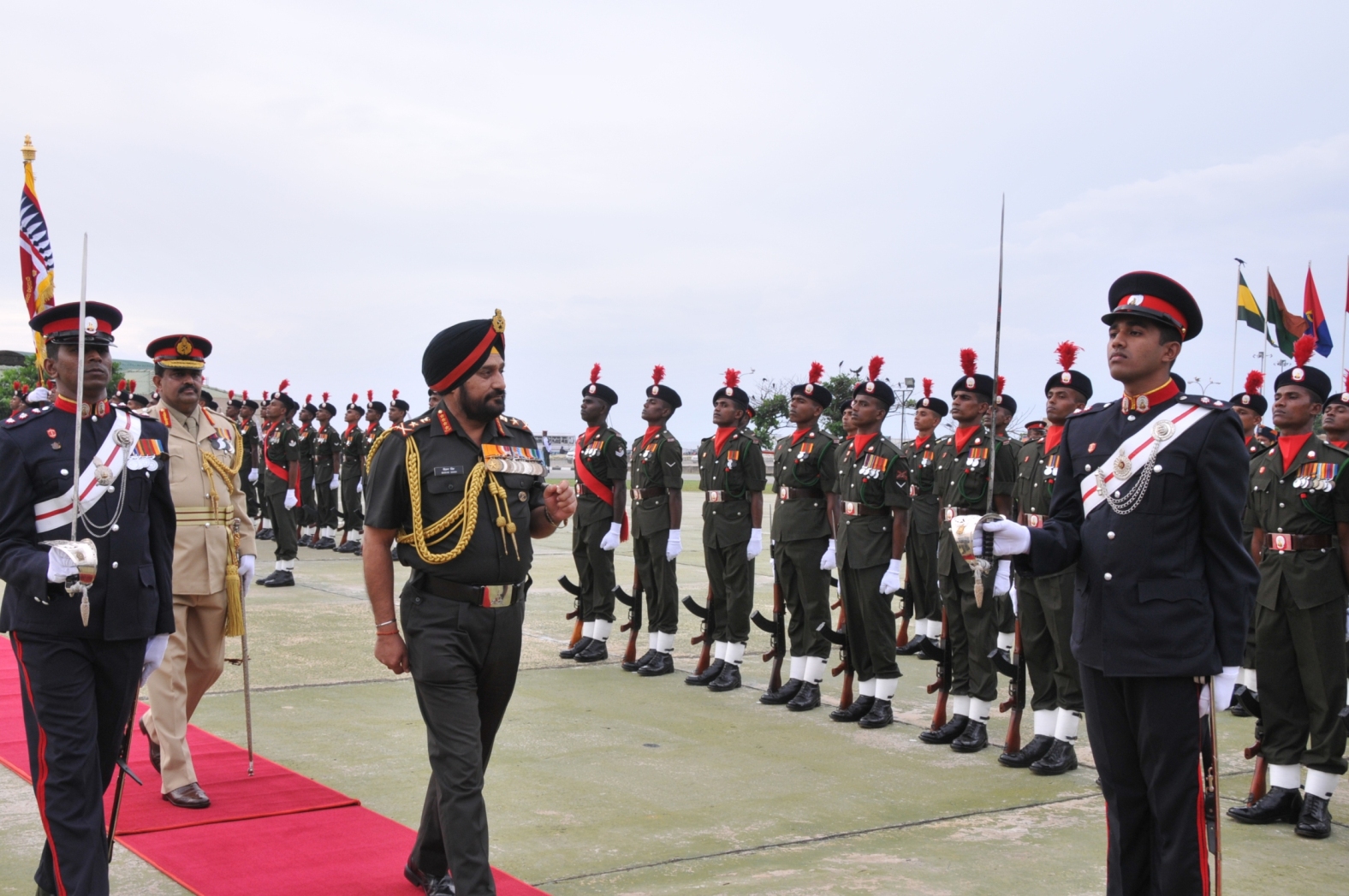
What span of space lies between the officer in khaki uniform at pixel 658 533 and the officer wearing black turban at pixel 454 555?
4705 mm

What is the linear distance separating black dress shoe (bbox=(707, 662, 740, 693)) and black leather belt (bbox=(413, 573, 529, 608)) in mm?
4484

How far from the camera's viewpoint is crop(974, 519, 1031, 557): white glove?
369cm

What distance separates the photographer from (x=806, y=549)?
812 cm

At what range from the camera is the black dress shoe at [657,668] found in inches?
357

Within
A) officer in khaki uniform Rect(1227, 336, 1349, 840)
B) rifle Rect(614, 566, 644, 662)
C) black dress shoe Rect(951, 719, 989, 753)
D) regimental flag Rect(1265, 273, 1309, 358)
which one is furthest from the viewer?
regimental flag Rect(1265, 273, 1309, 358)

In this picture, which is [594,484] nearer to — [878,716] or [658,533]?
[658,533]

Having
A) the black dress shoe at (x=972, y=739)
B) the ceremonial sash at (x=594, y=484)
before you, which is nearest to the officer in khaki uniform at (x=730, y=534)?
the ceremonial sash at (x=594, y=484)

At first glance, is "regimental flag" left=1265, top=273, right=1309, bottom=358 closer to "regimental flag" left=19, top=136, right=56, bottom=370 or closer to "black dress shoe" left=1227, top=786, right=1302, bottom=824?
"black dress shoe" left=1227, top=786, right=1302, bottom=824

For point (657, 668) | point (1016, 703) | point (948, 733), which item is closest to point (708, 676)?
point (657, 668)

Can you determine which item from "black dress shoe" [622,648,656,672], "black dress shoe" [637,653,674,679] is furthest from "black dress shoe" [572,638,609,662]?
"black dress shoe" [637,653,674,679]

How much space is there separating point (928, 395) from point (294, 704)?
4976 mm

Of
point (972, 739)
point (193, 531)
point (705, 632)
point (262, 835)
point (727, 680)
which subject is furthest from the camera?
point (705, 632)

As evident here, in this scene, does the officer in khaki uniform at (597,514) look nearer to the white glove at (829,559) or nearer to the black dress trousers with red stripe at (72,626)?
the white glove at (829,559)

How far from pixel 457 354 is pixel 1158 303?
7.45 feet
